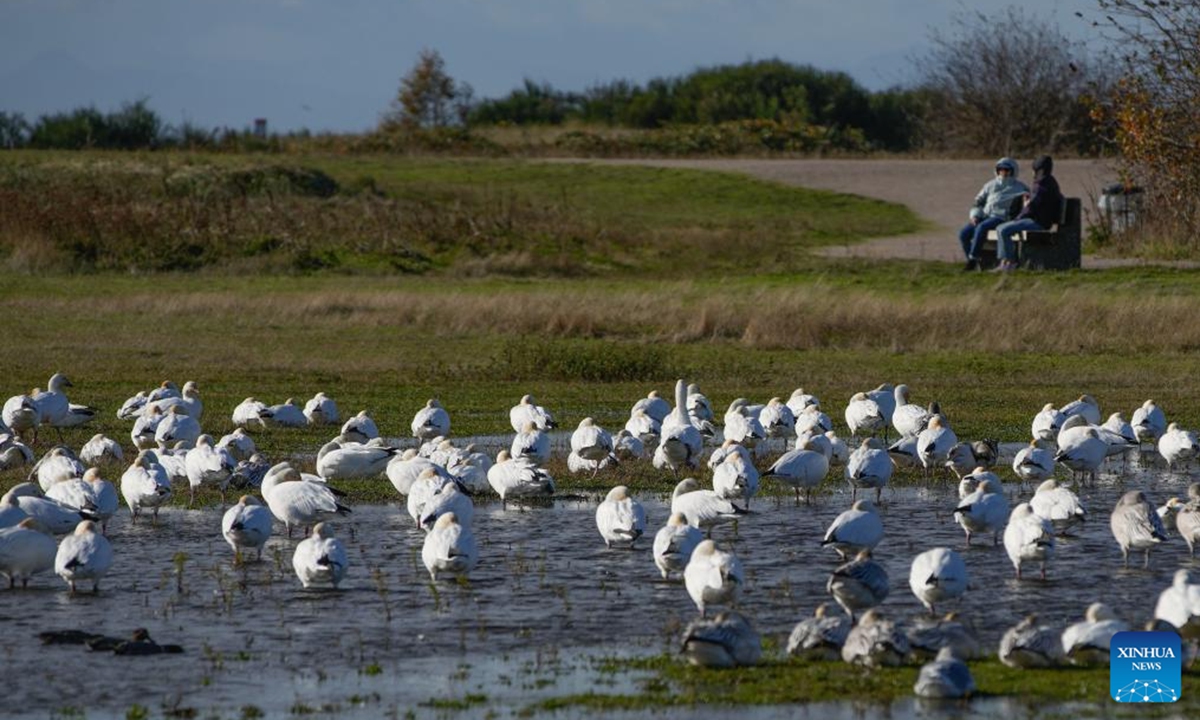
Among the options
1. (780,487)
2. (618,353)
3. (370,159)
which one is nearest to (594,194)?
(370,159)

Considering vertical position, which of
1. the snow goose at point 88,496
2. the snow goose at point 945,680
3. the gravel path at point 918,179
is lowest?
the snow goose at point 88,496

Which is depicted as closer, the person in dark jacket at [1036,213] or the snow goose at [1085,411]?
the snow goose at [1085,411]

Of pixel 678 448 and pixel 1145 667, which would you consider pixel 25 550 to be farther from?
pixel 1145 667

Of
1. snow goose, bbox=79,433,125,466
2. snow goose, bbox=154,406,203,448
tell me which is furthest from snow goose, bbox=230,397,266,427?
snow goose, bbox=79,433,125,466

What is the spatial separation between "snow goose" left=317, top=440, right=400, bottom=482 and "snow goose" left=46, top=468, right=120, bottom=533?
271 cm

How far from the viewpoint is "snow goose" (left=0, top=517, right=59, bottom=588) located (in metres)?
11.4

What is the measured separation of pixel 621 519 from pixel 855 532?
169cm

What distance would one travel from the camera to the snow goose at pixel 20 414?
1834 centimetres

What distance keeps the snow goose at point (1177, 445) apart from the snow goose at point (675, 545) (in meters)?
6.67

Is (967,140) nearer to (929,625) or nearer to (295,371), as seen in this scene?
(295,371)

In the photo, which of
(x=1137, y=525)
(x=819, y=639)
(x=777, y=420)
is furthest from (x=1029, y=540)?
(x=777, y=420)

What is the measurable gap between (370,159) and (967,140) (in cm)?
2154

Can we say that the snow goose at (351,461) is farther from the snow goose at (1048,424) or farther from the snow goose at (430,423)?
the snow goose at (1048,424)

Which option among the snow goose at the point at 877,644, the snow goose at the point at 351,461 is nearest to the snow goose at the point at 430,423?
the snow goose at the point at 351,461
